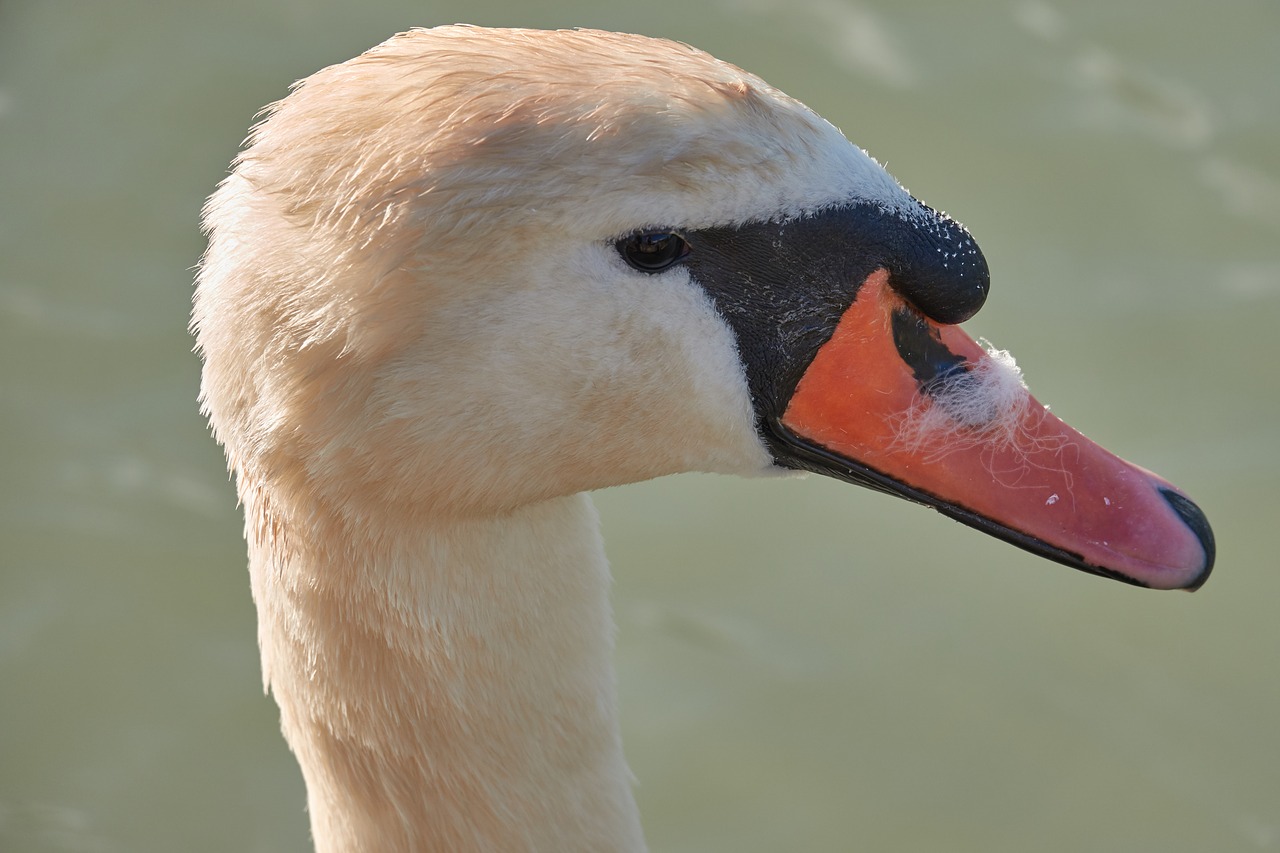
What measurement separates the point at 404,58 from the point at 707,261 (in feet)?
1.86

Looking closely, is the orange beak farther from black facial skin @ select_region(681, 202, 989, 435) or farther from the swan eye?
the swan eye

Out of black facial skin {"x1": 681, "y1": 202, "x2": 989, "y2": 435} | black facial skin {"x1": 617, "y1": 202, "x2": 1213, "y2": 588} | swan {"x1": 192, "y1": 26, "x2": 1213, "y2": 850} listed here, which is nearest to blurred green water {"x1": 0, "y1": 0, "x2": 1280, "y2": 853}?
swan {"x1": 192, "y1": 26, "x2": 1213, "y2": 850}

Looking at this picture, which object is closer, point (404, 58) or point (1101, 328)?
point (404, 58)

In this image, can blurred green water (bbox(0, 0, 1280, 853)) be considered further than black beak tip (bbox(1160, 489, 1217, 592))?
Yes

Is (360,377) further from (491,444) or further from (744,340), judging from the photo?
(744,340)

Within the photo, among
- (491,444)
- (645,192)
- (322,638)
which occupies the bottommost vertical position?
(322,638)

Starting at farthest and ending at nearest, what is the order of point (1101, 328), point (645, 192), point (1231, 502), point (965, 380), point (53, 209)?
point (53, 209)
point (1101, 328)
point (1231, 502)
point (965, 380)
point (645, 192)

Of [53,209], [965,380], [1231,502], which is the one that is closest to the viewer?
[965,380]

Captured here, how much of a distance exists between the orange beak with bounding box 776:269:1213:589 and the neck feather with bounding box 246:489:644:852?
21.2 inches

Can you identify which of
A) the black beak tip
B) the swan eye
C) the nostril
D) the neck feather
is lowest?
the neck feather

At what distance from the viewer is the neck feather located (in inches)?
104

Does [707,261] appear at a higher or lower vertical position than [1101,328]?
lower

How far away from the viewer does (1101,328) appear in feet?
17.3

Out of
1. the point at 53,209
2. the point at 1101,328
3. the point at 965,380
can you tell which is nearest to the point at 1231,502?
the point at 1101,328
